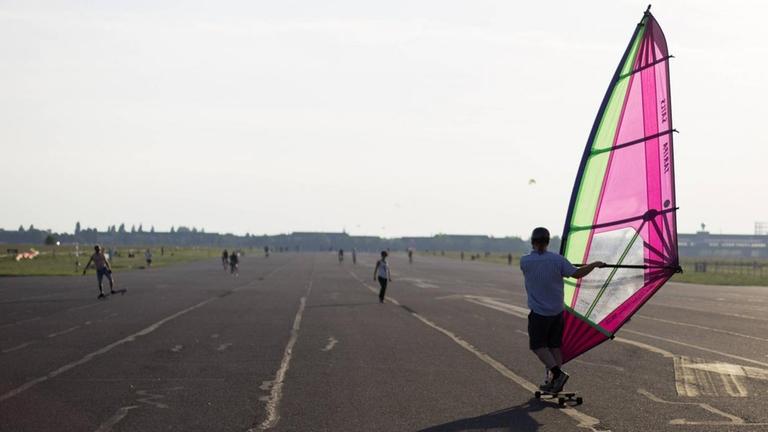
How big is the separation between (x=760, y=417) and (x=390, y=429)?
3.86 metres

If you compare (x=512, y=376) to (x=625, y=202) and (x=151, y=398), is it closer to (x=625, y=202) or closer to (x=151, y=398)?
(x=625, y=202)

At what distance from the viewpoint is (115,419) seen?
8180 millimetres

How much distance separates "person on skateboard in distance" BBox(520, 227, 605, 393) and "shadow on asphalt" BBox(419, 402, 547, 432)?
646 millimetres

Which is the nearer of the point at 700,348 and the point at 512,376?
the point at 512,376

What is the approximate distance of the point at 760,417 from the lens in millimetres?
8234

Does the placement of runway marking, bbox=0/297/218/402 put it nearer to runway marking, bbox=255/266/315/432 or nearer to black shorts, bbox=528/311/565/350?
runway marking, bbox=255/266/315/432

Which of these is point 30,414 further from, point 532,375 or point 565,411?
point 532,375

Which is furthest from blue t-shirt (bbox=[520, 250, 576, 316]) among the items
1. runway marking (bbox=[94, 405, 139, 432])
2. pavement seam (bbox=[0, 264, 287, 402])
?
pavement seam (bbox=[0, 264, 287, 402])

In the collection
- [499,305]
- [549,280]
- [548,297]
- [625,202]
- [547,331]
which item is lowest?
[499,305]

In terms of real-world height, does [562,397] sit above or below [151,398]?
above

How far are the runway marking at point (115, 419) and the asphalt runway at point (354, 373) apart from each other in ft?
0.07

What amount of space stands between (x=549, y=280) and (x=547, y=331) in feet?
1.91

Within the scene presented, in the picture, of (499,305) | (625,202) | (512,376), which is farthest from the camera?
(499,305)

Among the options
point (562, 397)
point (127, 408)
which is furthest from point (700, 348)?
point (127, 408)
